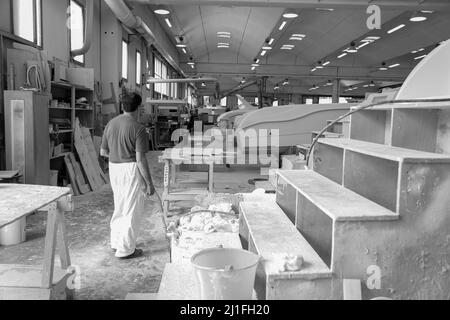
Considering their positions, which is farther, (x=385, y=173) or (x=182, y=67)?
(x=182, y=67)

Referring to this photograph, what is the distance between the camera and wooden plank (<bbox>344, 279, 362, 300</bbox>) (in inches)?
65.2

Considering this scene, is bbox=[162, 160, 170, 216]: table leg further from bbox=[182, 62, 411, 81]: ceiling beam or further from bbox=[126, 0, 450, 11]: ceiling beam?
bbox=[182, 62, 411, 81]: ceiling beam

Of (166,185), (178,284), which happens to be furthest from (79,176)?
(178,284)

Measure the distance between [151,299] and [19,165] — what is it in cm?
357

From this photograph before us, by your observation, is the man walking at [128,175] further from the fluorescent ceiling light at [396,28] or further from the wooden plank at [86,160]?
the fluorescent ceiling light at [396,28]

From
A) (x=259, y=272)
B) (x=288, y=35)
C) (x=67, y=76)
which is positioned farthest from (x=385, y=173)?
(x=288, y=35)

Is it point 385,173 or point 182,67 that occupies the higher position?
point 182,67

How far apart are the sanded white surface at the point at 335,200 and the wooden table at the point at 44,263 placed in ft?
4.75

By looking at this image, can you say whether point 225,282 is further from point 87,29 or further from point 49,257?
point 87,29

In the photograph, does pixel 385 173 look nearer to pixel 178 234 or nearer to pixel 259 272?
pixel 259 272

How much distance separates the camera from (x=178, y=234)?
2807 mm

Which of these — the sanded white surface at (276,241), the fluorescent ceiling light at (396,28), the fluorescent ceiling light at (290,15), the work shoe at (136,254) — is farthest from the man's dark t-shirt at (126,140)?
the fluorescent ceiling light at (396,28)

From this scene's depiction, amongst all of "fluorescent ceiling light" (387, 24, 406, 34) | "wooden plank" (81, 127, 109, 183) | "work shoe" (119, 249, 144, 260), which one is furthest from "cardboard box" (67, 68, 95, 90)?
"fluorescent ceiling light" (387, 24, 406, 34)

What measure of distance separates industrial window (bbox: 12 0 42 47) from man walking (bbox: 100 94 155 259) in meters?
2.52
